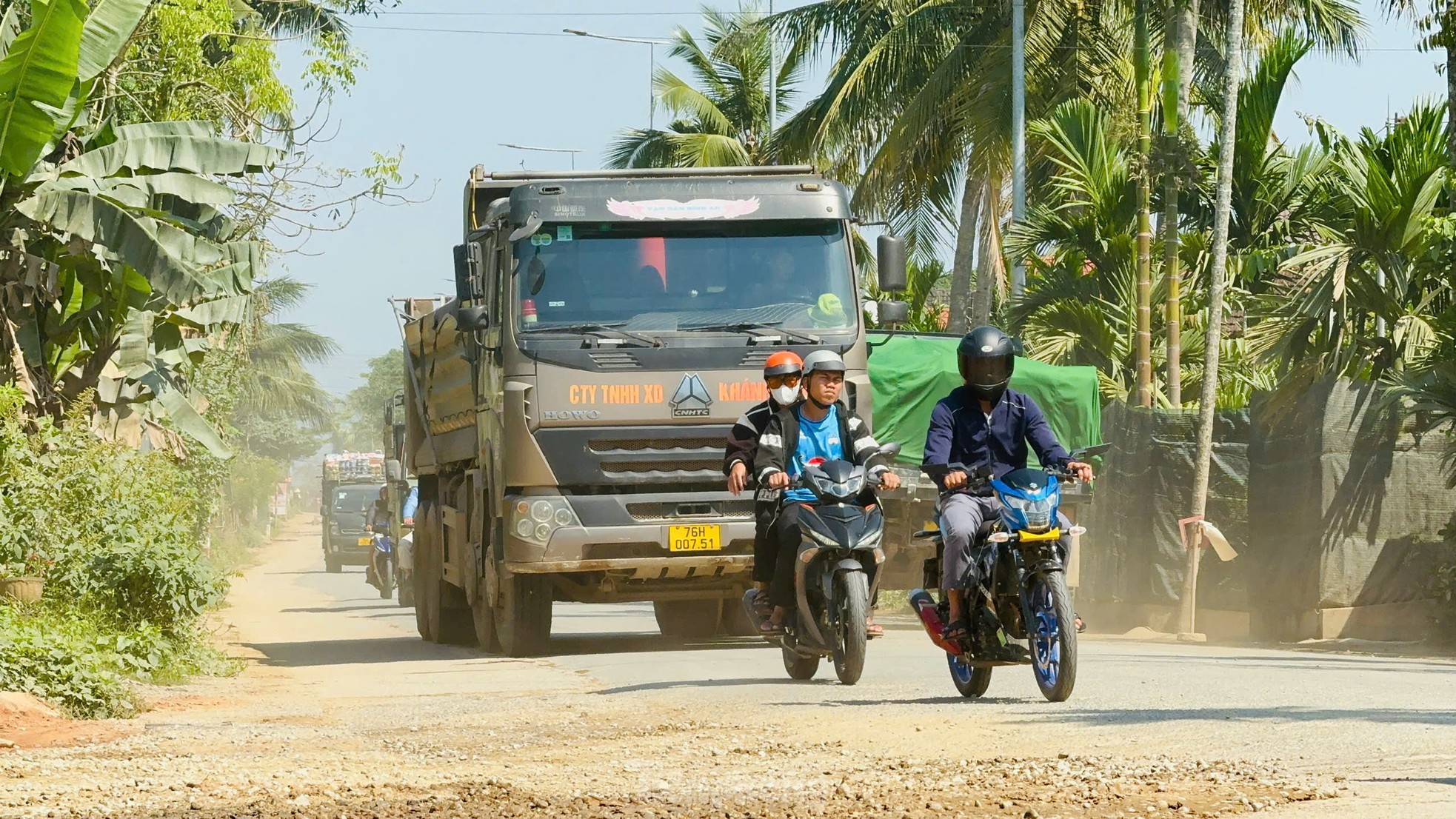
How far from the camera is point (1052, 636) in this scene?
9312 mm

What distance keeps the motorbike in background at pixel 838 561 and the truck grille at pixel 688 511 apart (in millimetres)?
3282

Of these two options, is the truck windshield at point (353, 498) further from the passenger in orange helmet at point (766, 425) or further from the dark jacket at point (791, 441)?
the dark jacket at point (791, 441)

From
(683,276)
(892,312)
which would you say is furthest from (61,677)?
(892,312)

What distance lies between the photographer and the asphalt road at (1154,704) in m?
7.32

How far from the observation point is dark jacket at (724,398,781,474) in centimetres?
1092

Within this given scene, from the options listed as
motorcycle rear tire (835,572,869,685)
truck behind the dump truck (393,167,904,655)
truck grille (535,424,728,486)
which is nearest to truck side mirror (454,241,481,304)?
truck behind the dump truck (393,167,904,655)

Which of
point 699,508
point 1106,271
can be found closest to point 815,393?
point 699,508

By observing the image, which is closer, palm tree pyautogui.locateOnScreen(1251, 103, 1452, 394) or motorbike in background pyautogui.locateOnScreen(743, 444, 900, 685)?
motorbike in background pyautogui.locateOnScreen(743, 444, 900, 685)

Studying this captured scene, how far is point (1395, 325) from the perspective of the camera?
18812 millimetres

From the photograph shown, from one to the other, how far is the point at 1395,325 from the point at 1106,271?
692 centimetres

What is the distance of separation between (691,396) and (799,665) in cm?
306

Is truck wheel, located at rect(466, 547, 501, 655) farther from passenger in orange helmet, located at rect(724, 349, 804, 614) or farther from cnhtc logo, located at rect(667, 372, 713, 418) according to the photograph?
passenger in orange helmet, located at rect(724, 349, 804, 614)

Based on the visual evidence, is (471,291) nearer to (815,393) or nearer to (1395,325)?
(815,393)

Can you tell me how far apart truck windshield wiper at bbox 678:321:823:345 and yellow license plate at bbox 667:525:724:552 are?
137 cm
